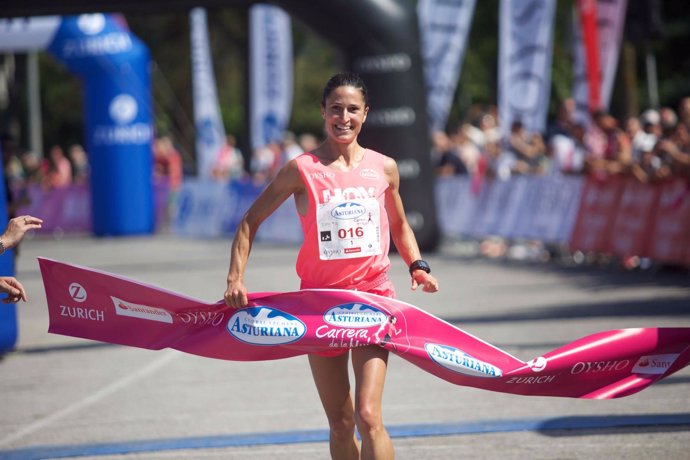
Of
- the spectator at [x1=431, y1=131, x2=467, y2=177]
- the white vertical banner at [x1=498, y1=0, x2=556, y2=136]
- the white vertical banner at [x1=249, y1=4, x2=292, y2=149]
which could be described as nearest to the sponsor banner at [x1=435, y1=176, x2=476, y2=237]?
the spectator at [x1=431, y1=131, x2=467, y2=177]

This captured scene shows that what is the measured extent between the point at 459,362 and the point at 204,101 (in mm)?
27756

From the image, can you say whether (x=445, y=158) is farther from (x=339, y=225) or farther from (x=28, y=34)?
(x=339, y=225)

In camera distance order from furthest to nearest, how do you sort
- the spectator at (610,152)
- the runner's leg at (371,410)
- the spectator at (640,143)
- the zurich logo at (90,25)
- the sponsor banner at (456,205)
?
1. the zurich logo at (90,25)
2. the sponsor banner at (456,205)
3. the spectator at (610,152)
4. the spectator at (640,143)
5. the runner's leg at (371,410)

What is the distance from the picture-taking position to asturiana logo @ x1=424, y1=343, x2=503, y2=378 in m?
5.66

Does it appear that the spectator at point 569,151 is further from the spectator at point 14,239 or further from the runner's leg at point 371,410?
the spectator at point 14,239

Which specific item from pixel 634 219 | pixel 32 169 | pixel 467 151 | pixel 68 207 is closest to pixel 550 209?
pixel 634 219

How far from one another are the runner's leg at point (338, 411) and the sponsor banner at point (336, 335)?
0.13 meters

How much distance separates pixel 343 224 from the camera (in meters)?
5.44

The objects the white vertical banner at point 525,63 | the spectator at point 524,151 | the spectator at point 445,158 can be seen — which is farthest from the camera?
the spectator at point 445,158

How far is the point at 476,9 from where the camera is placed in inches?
1886

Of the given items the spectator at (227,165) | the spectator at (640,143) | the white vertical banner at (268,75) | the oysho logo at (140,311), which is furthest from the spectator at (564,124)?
the oysho logo at (140,311)

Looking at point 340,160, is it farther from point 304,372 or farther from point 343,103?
point 304,372

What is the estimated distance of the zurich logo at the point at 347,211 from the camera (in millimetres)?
5458

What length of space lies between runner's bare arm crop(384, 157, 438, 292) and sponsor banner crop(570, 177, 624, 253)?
1165cm
